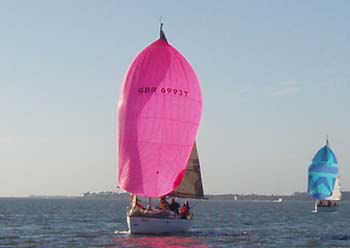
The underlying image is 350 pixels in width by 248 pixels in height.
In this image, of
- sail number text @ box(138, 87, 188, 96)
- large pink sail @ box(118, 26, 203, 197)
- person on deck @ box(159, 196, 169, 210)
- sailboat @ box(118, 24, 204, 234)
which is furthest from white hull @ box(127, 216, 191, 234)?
sail number text @ box(138, 87, 188, 96)

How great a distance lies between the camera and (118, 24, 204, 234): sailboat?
47719mm

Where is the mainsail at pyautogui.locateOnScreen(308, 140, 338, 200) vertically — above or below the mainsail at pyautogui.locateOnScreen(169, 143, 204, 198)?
above

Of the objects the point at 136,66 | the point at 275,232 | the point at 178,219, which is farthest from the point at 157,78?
the point at 275,232

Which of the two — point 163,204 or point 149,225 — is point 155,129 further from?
point 149,225

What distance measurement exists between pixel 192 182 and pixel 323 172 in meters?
65.3

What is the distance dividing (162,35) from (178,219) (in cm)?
1335

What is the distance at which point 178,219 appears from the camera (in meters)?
49.3

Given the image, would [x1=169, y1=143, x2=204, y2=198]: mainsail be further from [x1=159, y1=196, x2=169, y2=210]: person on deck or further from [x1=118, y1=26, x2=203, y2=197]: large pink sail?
[x1=118, y1=26, x2=203, y2=197]: large pink sail

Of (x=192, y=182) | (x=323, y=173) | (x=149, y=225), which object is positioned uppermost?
(x=323, y=173)

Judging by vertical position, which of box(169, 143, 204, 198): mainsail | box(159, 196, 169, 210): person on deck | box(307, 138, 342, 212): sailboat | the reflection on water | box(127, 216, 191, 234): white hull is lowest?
the reflection on water

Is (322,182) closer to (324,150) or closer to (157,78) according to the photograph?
(324,150)

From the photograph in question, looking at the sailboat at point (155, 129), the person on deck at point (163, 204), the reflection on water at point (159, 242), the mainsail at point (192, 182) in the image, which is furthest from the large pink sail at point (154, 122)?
the mainsail at point (192, 182)

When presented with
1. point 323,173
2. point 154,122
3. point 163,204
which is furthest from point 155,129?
point 323,173

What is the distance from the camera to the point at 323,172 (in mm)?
116062
